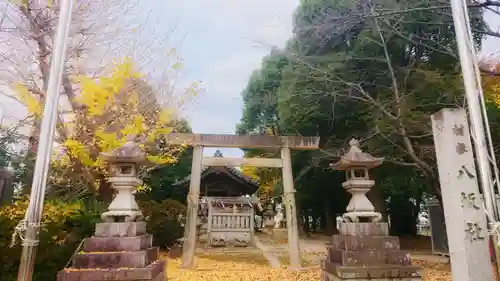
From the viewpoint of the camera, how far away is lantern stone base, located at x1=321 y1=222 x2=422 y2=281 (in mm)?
5492

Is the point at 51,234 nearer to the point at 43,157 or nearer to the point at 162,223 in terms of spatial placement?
the point at 43,157

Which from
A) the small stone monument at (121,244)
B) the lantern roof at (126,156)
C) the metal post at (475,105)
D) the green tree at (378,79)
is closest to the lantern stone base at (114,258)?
the small stone monument at (121,244)

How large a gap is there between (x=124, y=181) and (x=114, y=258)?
129cm

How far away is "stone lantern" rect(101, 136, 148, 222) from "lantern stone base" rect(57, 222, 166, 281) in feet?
0.57

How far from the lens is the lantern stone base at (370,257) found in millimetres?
5492

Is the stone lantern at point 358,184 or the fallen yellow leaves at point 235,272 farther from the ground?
the stone lantern at point 358,184

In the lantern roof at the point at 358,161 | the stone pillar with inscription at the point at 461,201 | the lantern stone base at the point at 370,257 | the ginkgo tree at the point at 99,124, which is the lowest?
the lantern stone base at the point at 370,257

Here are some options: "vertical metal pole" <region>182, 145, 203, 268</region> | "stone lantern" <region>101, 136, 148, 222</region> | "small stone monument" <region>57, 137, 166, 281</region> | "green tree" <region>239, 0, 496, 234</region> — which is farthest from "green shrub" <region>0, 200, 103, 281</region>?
"green tree" <region>239, 0, 496, 234</region>

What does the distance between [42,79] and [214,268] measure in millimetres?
6460

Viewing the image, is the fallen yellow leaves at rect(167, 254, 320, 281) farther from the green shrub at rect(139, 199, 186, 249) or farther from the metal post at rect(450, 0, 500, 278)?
A: the metal post at rect(450, 0, 500, 278)

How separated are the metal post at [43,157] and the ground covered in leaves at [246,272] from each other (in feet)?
14.6

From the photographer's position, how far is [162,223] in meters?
12.4

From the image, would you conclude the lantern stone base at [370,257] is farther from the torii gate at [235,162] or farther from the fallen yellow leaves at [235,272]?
the torii gate at [235,162]

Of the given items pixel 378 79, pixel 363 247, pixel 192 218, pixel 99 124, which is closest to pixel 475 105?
pixel 363 247
